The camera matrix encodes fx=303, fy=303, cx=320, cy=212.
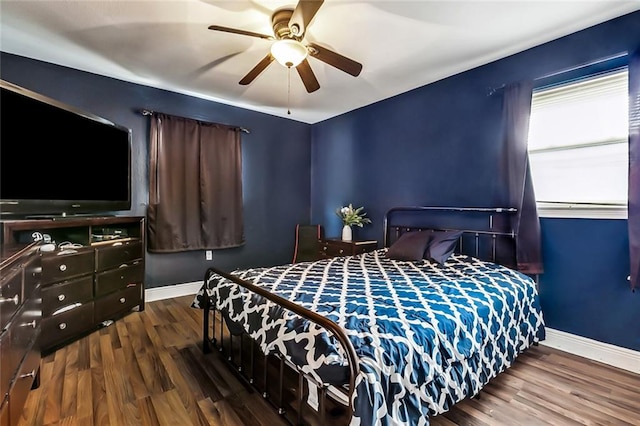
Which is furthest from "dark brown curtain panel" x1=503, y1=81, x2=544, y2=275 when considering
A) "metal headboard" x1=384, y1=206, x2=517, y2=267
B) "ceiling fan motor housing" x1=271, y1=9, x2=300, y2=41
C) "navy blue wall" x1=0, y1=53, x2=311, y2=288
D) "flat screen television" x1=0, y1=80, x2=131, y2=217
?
"flat screen television" x1=0, y1=80, x2=131, y2=217

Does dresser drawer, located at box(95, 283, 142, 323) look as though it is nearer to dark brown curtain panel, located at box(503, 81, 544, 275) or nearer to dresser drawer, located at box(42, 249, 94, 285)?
dresser drawer, located at box(42, 249, 94, 285)

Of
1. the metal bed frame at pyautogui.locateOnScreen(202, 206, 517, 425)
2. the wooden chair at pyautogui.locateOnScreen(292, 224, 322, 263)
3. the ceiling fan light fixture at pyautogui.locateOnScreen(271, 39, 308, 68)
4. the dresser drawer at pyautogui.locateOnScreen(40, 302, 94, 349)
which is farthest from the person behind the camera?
the wooden chair at pyautogui.locateOnScreen(292, 224, 322, 263)

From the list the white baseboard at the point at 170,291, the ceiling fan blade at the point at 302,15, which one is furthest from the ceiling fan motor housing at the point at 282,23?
the white baseboard at the point at 170,291

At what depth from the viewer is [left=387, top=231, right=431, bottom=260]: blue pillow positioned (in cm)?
290

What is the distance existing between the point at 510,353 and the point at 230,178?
3561mm

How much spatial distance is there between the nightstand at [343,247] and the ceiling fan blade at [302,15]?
2.46 metres

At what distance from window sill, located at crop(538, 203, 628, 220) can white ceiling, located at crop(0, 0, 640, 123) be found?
1.41m

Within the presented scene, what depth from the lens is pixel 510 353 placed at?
6.89 ft

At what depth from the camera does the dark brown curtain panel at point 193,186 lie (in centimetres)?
357

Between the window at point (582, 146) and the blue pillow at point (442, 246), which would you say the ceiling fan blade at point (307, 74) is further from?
the window at point (582, 146)

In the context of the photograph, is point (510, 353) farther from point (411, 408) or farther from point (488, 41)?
point (488, 41)

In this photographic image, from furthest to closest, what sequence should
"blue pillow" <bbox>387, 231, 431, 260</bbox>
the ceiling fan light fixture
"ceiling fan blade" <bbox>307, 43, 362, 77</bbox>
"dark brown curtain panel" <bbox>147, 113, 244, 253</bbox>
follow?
"dark brown curtain panel" <bbox>147, 113, 244, 253</bbox> → "blue pillow" <bbox>387, 231, 431, 260</bbox> → "ceiling fan blade" <bbox>307, 43, 362, 77</bbox> → the ceiling fan light fixture

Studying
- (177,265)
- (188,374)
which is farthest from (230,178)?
(188,374)

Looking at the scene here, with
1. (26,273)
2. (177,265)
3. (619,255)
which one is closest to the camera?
(26,273)
